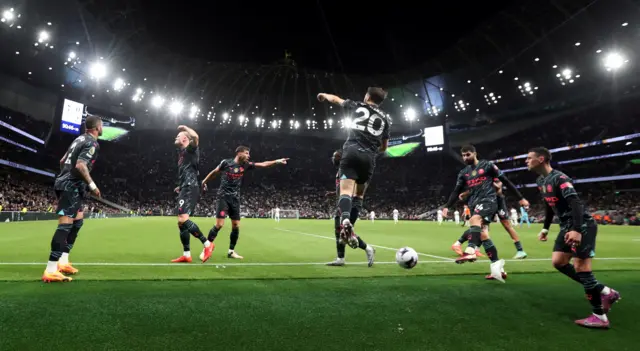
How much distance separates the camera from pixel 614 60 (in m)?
36.8

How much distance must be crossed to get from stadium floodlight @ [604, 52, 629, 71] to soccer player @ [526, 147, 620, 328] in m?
44.5

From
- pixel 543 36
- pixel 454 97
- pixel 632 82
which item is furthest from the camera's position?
pixel 454 97

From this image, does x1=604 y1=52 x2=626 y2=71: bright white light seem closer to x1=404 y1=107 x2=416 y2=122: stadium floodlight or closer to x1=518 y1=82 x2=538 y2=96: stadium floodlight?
x1=518 y1=82 x2=538 y2=96: stadium floodlight

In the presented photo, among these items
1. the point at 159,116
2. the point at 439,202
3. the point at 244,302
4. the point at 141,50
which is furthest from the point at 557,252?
the point at 159,116

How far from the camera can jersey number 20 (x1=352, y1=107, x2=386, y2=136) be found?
16.7ft

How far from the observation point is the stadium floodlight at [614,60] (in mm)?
36562

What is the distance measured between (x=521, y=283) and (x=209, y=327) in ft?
15.6

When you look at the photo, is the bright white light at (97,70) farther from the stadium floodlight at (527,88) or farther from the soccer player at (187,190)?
the stadium floodlight at (527,88)

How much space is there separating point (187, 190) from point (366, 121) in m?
4.29

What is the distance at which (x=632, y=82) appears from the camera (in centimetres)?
4047

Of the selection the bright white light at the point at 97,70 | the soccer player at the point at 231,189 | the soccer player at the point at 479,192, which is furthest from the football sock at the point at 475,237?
the bright white light at the point at 97,70

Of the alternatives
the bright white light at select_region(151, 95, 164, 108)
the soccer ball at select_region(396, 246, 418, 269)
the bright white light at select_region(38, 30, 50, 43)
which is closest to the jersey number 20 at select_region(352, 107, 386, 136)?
the soccer ball at select_region(396, 246, 418, 269)

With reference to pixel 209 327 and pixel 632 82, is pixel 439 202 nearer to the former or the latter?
pixel 632 82

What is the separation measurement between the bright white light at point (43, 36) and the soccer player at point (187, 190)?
34916 mm
